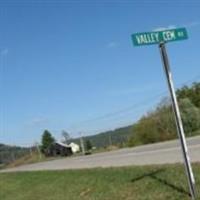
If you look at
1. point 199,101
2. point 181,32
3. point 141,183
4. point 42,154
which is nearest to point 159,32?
point 181,32

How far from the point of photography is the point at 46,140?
65688mm

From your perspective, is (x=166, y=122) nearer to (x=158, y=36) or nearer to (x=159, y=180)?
(x=159, y=180)

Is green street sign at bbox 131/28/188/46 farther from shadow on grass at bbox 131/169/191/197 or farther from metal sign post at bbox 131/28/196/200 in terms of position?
shadow on grass at bbox 131/169/191/197

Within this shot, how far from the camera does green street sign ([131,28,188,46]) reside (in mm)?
9766

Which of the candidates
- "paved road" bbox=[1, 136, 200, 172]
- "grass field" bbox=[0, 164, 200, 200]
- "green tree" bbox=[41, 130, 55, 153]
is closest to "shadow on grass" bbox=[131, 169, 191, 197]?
"grass field" bbox=[0, 164, 200, 200]

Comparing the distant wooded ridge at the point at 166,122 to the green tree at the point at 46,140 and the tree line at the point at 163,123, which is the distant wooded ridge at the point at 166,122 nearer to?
the tree line at the point at 163,123

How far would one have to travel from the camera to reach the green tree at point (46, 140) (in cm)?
6351

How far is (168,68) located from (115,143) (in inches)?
1656

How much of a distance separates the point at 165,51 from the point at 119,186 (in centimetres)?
458

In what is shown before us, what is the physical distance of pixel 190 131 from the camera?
38.7 m

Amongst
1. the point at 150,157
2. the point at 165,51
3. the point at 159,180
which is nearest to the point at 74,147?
the point at 150,157

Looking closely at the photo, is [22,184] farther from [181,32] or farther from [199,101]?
[199,101]

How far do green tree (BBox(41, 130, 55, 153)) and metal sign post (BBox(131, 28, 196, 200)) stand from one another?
53461mm

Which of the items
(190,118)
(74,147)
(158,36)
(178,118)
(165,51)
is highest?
(74,147)
